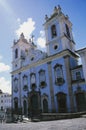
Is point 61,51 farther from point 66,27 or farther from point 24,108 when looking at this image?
point 24,108

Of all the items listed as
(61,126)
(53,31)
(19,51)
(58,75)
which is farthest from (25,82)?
(61,126)

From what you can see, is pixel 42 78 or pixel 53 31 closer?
pixel 42 78

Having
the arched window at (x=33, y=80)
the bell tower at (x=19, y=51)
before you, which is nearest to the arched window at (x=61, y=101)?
the arched window at (x=33, y=80)

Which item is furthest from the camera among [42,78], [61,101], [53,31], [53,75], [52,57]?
[53,31]

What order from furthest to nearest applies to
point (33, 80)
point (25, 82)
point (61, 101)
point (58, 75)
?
point (25, 82) → point (33, 80) → point (58, 75) → point (61, 101)

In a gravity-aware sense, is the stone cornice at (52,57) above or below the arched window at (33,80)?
above

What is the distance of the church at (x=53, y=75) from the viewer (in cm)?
2272

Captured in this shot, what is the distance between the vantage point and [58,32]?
2800 cm

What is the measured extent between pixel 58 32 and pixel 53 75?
8134 mm

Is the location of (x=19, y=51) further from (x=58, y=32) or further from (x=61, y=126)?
(x=61, y=126)

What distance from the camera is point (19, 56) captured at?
113ft

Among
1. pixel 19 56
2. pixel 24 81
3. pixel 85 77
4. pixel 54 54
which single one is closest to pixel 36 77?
pixel 24 81

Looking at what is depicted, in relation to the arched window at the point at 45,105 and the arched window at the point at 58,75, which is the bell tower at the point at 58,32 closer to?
the arched window at the point at 58,75

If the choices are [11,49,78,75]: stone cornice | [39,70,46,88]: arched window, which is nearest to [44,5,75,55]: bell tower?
[11,49,78,75]: stone cornice
